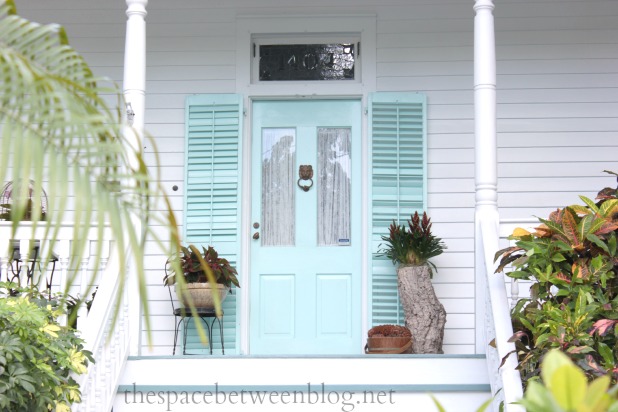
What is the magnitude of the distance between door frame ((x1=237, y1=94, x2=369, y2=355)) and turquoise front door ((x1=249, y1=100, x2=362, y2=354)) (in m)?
0.03

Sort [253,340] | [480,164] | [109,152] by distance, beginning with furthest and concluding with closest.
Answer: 1. [253,340]
2. [480,164]
3. [109,152]

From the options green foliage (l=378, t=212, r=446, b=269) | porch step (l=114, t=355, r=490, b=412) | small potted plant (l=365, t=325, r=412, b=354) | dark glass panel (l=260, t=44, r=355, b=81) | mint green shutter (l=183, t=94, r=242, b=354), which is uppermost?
→ dark glass panel (l=260, t=44, r=355, b=81)

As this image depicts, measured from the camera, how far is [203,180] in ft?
20.2

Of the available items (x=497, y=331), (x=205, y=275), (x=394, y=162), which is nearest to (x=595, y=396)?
(x=497, y=331)

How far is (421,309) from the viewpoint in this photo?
5.64 metres

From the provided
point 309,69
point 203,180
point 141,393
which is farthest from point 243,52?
point 141,393

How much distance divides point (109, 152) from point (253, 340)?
5047 mm

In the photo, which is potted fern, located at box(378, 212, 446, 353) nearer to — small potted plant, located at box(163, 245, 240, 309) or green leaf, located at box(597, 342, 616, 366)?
small potted plant, located at box(163, 245, 240, 309)

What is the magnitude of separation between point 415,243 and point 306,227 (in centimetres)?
81

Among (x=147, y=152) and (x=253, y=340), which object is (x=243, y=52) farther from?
(x=253, y=340)

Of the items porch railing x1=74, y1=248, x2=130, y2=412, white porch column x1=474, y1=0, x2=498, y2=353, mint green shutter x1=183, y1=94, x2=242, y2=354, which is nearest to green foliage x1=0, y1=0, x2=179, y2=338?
porch railing x1=74, y1=248, x2=130, y2=412

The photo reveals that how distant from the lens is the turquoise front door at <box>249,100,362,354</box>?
6.04 m

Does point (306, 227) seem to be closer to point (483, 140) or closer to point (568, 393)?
point (483, 140)

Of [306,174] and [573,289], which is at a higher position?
[306,174]
